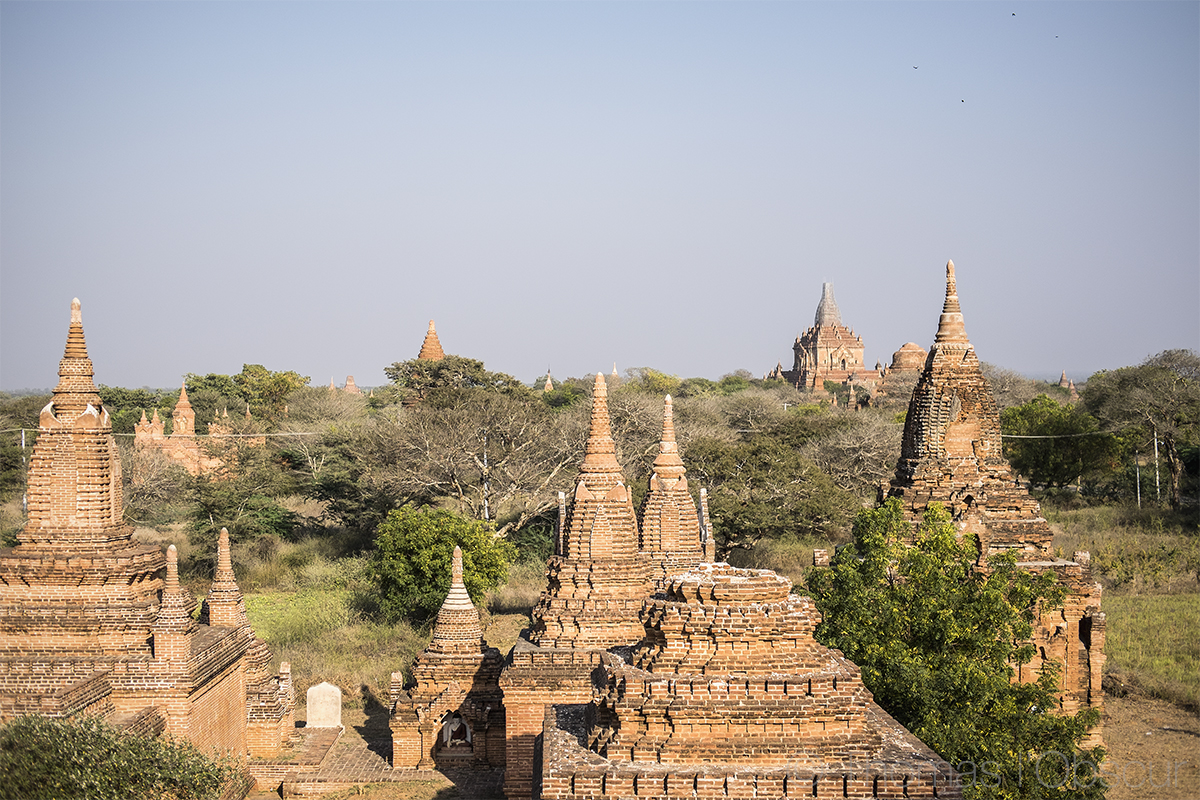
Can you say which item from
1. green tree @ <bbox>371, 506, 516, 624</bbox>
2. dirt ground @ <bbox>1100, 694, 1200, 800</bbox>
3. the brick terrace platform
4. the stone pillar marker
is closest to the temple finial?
the brick terrace platform

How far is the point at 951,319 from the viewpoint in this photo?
21.2 m

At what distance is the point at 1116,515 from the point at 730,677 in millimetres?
39966

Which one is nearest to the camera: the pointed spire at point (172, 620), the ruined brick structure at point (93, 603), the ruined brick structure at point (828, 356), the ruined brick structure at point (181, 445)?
the ruined brick structure at point (93, 603)

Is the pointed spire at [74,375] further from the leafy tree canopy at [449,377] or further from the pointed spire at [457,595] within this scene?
the leafy tree canopy at [449,377]

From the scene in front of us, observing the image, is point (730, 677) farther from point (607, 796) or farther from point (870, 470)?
point (870, 470)

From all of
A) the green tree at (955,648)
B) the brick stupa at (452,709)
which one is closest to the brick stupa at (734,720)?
the green tree at (955,648)

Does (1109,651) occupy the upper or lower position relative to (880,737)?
lower

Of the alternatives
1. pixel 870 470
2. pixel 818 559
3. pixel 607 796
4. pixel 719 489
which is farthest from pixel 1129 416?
pixel 607 796

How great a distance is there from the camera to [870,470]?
4869cm

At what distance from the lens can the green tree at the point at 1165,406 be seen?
4797cm

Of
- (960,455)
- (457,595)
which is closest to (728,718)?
(457,595)

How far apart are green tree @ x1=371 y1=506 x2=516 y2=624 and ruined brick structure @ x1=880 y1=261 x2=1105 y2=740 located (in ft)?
45.9

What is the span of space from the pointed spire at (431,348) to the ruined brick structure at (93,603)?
38.2 metres

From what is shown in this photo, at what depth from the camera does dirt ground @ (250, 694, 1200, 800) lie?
700 inches
